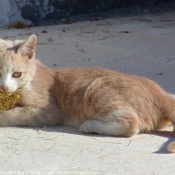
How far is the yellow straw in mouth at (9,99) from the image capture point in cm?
523

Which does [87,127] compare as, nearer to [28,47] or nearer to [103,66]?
[28,47]

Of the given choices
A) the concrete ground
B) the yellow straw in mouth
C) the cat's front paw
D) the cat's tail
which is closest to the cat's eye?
the yellow straw in mouth

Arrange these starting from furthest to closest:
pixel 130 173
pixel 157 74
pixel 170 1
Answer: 1. pixel 170 1
2. pixel 157 74
3. pixel 130 173

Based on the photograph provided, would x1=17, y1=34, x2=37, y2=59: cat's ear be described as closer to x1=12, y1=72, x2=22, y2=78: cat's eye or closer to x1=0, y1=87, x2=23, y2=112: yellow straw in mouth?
x1=12, y1=72, x2=22, y2=78: cat's eye

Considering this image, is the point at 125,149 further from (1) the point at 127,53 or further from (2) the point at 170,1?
(2) the point at 170,1

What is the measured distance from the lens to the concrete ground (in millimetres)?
4238

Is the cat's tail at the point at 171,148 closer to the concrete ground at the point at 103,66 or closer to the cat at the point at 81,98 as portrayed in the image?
the concrete ground at the point at 103,66

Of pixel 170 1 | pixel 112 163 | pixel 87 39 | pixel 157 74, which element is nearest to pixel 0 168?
pixel 112 163

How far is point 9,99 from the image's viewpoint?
17.3ft

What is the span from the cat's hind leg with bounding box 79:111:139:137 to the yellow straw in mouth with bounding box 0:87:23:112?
786 mm

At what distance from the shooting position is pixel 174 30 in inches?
406

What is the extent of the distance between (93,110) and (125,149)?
74cm

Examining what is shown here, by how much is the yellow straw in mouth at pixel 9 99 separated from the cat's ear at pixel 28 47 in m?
0.39

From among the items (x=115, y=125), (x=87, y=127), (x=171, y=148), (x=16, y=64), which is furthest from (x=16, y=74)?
(x=171, y=148)
